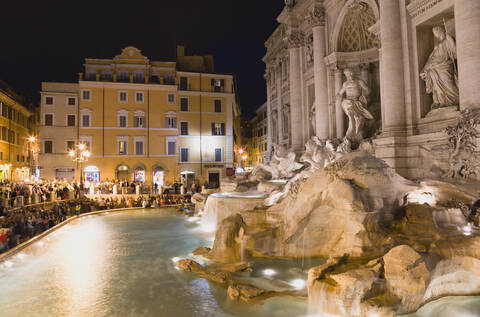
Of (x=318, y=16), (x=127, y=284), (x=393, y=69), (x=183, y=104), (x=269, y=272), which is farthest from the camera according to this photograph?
(x=183, y=104)

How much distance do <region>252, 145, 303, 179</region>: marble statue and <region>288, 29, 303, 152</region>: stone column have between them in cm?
328

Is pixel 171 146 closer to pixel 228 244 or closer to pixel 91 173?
pixel 91 173

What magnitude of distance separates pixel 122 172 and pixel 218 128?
1050 centimetres

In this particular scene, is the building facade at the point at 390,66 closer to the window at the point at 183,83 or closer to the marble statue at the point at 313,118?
the marble statue at the point at 313,118

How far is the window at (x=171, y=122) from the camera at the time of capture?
111 feet

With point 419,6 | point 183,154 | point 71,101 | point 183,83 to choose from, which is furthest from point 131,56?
point 419,6

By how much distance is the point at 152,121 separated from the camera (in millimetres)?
33406

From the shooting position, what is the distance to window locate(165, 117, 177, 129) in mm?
33766

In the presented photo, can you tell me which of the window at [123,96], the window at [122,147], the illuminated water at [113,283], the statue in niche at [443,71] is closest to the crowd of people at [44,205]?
the illuminated water at [113,283]

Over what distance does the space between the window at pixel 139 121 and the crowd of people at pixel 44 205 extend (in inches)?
340

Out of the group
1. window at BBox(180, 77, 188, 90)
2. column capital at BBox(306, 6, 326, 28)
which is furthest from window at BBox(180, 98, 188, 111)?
column capital at BBox(306, 6, 326, 28)

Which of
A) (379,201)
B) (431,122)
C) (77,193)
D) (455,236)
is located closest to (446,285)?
(455,236)

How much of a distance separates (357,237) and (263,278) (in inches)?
82.4

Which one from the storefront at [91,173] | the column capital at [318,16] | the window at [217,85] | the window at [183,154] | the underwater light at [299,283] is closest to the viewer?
the underwater light at [299,283]
